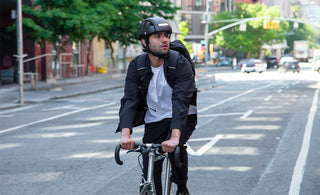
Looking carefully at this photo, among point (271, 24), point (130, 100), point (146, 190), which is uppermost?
point (271, 24)

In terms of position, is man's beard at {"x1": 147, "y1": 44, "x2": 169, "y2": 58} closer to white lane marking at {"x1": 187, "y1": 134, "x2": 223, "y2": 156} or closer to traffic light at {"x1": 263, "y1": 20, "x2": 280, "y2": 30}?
white lane marking at {"x1": 187, "y1": 134, "x2": 223, "y2": 156}

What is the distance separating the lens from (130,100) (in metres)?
4.05

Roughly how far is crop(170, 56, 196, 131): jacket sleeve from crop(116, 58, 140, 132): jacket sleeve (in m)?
0.31

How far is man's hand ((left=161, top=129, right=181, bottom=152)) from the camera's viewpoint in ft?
12.1

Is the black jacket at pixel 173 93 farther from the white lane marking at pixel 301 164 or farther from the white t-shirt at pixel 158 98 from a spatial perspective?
the white lane marking at pixel 301 164

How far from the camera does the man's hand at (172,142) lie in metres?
3.69

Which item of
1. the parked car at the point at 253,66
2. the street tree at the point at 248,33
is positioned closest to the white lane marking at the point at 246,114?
the parked car at the point at 253,66

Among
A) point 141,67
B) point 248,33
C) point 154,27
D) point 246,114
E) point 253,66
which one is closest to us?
point 154,27

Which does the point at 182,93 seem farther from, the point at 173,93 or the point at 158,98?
the point at 158,98

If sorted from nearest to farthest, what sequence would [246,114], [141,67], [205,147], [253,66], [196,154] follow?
[141,67] → [196,154] → [205,147] → [246,114] → [253,66]

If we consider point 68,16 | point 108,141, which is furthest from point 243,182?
point 68,16

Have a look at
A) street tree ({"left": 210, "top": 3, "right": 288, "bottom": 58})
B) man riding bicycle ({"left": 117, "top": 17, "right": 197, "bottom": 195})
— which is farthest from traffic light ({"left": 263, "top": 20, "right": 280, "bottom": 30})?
man riding bicycle ({"left": 117, "top": 17, "right": 197, "bottom": 195})

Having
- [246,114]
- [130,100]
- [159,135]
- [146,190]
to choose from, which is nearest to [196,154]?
[159,135]

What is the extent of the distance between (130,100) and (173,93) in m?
0.35
